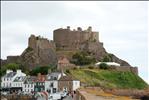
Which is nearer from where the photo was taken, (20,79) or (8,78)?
(20,79)

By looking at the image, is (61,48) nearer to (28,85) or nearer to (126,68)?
(126,68)

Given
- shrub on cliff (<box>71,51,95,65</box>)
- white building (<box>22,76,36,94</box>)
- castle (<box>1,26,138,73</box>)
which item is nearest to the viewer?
white building (<box>22,76,36,94</box>)

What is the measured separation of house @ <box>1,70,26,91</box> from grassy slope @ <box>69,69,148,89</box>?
706 centimetres

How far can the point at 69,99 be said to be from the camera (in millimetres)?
41562

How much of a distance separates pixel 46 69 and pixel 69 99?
3152cm

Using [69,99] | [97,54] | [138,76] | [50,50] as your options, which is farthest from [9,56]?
[69,99]

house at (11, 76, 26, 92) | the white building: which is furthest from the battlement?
the white building

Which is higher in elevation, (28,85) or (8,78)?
(8,78)

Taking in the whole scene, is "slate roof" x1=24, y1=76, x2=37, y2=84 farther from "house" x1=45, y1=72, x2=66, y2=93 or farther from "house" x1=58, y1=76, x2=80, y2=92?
"house" x1=58, y1=76, x2=80, y2=92

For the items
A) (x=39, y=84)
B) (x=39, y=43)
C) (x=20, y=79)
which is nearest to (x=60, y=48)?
(x=39, y=43)

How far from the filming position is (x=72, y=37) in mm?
88062

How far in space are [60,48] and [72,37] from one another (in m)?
2.98

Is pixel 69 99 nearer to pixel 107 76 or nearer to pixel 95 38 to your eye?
pixel 107 76

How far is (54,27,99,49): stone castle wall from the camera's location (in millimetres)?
87188
